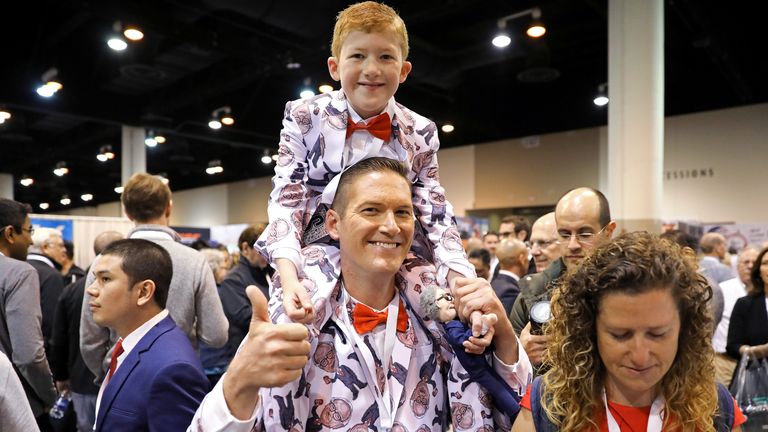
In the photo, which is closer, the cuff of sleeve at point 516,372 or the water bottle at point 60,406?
the cuff of sleeve at point 516,372

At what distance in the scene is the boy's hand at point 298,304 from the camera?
1389mm

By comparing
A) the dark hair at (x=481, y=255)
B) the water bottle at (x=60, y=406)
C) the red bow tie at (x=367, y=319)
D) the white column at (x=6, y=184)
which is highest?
the white column at (x=6, y=184)

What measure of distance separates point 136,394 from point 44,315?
2.57 metres

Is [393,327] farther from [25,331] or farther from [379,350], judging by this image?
[25,331]

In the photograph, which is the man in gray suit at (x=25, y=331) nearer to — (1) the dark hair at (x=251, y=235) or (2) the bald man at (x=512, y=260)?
(1) the dark hair at (x=251, y=235)

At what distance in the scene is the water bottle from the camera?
3.31m

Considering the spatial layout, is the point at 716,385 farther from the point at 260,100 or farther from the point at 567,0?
the point at 260,100

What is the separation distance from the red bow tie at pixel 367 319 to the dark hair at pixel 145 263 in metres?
1.18

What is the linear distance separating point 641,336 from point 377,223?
718 mm

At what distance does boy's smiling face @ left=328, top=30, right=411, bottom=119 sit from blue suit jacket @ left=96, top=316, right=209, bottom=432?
108 cm

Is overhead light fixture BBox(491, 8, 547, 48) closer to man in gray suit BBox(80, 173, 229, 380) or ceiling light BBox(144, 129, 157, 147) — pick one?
man in gray suit BBox(80, 173, 229, 380)

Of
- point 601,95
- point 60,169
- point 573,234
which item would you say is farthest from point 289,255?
point 60,169

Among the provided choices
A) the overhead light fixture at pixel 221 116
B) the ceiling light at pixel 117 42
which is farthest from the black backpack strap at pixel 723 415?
the overhead light fixture at pixel 221 116

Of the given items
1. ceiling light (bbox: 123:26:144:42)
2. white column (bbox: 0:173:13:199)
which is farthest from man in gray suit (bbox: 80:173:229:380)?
white column (bbox: 0:173:13:199)
